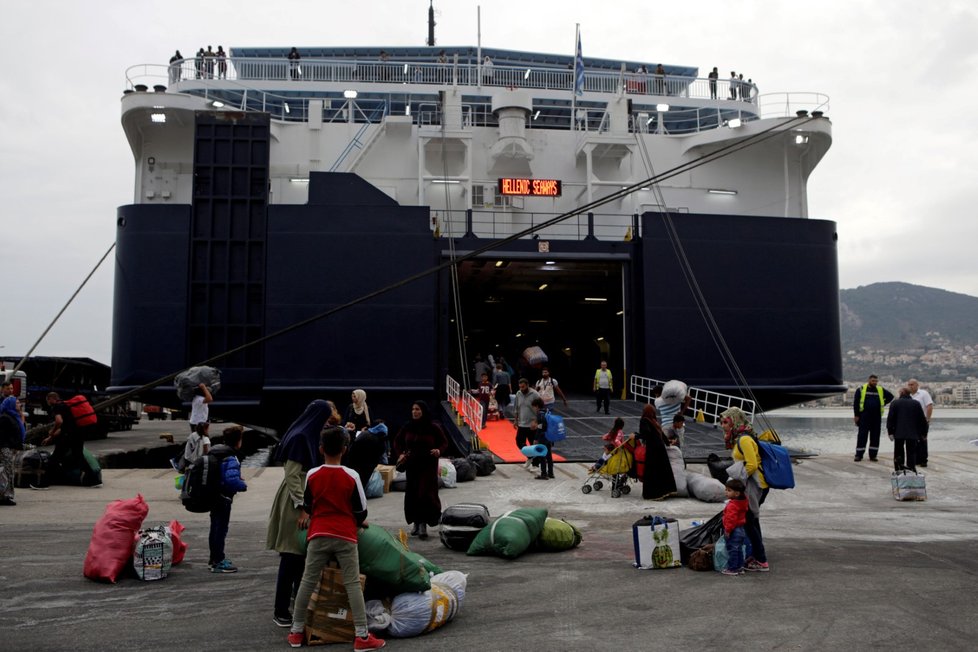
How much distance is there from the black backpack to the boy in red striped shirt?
1617 mm

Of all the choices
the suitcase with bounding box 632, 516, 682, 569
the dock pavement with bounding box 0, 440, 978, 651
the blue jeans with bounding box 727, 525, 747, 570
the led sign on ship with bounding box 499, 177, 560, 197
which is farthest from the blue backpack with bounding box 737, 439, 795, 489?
the led sign on ship with bounding box 499, 177, 560, 197

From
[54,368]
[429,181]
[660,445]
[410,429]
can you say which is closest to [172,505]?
[410,429]

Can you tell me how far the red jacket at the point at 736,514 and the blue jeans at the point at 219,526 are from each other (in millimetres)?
3709

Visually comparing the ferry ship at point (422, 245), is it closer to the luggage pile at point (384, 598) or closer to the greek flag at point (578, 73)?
the greek flag at point (578, 73)

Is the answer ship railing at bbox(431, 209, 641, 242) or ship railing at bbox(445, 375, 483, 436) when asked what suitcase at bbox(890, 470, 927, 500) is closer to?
ship railing at bbox(445, 375, 483, 436)

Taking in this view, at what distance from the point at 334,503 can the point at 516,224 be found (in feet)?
47.7

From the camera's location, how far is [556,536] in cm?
694

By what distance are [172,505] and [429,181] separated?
A: 36.1 feet

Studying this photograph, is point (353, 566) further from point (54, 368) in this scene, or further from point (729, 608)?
point (54, 368)

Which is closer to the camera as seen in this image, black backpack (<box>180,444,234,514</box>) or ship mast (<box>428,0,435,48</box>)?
black backpack (<box>180,444,234,514</box>)

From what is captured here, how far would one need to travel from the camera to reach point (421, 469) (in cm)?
759

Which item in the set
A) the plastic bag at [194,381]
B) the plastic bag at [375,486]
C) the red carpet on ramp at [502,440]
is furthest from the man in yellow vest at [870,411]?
the plastic bag at [194,381]

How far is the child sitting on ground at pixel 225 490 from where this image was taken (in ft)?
19.4

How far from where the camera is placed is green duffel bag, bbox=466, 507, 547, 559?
261 inches
